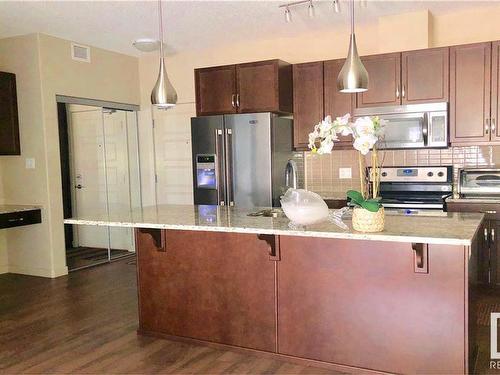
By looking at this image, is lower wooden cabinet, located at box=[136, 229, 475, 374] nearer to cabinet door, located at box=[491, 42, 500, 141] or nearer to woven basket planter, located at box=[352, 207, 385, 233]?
woven basket planter, located at box=[352, 207, 385, 233]

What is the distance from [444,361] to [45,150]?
13.9 feet

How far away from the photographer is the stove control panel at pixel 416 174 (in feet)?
15.6

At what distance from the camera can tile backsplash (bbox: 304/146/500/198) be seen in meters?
4.70

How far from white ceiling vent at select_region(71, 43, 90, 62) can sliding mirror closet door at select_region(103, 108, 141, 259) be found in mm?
681

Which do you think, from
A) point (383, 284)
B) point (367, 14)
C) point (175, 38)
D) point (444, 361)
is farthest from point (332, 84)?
point (444, 361)

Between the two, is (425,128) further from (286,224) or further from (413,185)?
(286,224)

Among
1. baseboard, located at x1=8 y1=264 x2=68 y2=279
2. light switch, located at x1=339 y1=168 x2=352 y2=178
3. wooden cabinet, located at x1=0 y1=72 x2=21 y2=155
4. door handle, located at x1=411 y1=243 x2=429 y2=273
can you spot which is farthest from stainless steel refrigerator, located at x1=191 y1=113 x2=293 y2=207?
door handle, located at x1=411 y1=243 x2=429 y2=273

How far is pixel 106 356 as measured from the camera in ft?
10.3

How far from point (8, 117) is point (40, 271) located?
1660 mm

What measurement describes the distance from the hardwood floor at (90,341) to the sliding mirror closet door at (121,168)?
4.76 ft

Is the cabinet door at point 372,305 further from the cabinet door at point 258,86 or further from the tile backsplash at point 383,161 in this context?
the cabinet door at point 258,86

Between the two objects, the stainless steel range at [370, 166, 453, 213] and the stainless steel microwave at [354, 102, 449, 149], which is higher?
the stainless steel microwave at [354, 102, 449, 149]

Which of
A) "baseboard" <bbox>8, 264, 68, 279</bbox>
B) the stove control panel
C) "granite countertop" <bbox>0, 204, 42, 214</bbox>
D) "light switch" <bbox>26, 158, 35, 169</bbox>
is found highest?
"light switch" <bbox>26, 158, 35, 169</bbox>

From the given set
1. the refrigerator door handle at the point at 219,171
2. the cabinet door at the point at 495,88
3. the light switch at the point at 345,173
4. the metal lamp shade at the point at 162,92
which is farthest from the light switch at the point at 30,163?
the cabinet door at the point at 495,88
